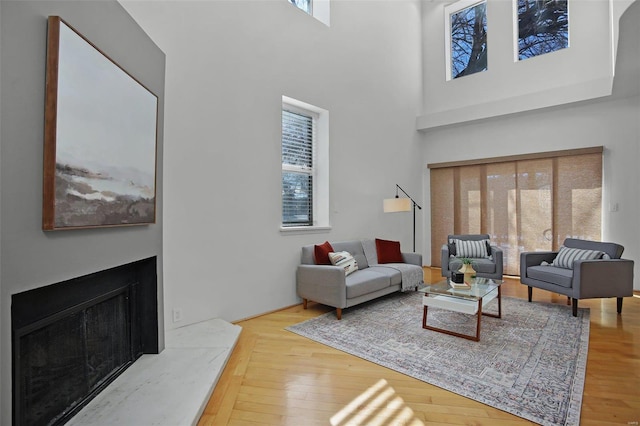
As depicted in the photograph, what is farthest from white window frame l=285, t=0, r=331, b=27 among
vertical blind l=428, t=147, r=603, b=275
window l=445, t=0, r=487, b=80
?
vertical blind l=428, t=147, r=603, b=275

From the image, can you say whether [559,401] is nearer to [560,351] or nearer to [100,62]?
[560,351]

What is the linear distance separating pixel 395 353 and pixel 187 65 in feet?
10.4

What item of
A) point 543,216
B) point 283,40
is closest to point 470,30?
point 543,216

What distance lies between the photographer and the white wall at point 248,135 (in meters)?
3.00

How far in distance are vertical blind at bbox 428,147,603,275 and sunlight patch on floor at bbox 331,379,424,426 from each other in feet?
15.3

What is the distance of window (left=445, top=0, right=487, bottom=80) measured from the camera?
6133mm

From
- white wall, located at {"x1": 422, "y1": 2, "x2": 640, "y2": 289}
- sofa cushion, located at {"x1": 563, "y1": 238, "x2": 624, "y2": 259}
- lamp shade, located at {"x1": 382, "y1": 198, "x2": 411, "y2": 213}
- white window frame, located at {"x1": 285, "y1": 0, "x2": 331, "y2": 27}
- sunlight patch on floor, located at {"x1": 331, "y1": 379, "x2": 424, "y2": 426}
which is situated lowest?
A: sunlight patch on floor, located at {"x1": 331, "y1": 379, "x2": 424, "y2": 426}

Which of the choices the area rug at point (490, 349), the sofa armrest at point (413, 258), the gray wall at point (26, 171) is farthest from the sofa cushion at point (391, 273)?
the gray wall at point (26, 171)

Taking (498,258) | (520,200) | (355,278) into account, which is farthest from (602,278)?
(355,278)

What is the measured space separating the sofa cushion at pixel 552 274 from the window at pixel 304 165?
2.66 meters

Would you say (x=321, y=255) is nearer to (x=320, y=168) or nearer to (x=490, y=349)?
(x=320, y=168)

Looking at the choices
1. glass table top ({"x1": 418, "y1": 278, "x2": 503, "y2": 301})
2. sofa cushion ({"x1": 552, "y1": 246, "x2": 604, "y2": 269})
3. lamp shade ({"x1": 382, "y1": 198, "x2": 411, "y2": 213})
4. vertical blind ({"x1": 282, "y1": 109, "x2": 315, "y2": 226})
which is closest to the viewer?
glass table top ({"x1": 418, "y1": 278, "x2": 503, "y2": 301})

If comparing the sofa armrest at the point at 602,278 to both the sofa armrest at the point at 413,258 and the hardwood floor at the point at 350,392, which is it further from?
the sofa armrest at the point at 413,258

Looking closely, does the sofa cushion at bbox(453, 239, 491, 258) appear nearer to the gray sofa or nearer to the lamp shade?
the gray sofa
